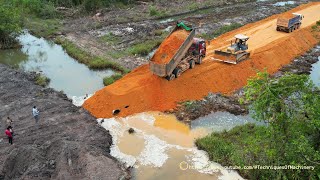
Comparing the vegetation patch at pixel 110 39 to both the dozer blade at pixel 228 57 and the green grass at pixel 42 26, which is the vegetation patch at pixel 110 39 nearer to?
the green grass at pixel 42 26

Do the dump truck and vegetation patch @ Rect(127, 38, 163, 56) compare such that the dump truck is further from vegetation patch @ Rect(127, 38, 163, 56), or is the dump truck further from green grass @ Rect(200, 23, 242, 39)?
vegetation patch @ Rect(127, 38, 163, 56)

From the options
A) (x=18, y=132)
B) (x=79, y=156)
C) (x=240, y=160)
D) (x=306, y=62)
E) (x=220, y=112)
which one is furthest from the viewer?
(x=306, y=62)

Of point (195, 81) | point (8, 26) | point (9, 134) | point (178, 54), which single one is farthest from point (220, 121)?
point (8, 26)

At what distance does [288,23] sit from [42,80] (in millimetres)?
21506

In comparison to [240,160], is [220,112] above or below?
below

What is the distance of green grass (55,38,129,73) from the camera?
28.6 metres

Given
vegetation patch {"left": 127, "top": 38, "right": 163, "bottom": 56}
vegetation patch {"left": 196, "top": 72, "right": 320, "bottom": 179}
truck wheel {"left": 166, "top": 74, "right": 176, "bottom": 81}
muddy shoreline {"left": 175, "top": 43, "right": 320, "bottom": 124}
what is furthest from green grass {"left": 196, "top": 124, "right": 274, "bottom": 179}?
vegetation patch {"left": 127, "top": 38, "right": 163, "bottom": 56}

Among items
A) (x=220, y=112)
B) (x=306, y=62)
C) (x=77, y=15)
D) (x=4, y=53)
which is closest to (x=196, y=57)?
(x=220, y=112)

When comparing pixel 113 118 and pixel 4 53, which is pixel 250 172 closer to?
pixel 113 118

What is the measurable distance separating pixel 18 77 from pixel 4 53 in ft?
23.4

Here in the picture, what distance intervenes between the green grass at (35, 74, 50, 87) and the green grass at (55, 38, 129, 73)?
3.61 metres

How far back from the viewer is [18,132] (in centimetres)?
1925

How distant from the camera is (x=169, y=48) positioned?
2444 centimetres

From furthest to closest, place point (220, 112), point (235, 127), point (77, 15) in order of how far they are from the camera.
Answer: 1. point (77, 15)
2. point (220, 112)
3. point (235, 127)
